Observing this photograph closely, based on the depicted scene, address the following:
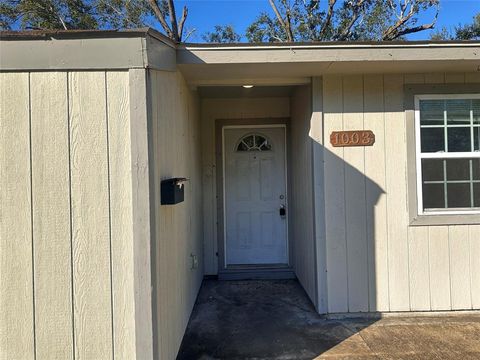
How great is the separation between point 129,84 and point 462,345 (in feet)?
10.9

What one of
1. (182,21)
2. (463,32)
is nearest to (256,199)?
(182,21)

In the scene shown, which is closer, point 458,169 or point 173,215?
point 173,215

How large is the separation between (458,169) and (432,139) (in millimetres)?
405

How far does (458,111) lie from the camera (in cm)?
362

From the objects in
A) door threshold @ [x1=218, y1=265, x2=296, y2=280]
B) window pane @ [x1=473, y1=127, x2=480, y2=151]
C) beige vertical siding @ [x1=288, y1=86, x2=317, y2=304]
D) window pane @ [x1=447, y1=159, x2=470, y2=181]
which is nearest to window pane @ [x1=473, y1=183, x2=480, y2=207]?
window pane @ [x1=447, y1=159, x2=470, y2=181]

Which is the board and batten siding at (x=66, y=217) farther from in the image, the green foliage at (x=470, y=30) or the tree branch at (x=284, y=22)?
the green foliage at (x=470, y=30)

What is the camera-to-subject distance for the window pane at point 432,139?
3.61 m

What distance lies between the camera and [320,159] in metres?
3.64

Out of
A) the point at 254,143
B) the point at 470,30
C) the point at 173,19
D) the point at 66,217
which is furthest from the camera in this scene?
the point at 470,30

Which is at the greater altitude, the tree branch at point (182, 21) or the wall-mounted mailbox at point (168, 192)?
the tree branch at point (182, 21)

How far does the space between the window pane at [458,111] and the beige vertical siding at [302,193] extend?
1407 mm

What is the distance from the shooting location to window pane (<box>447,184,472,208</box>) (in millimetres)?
3624

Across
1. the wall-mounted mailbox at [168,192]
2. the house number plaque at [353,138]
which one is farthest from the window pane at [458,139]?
Answer: the wall-mounted mailbox at [168,192]

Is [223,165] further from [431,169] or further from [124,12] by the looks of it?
[124,12]
